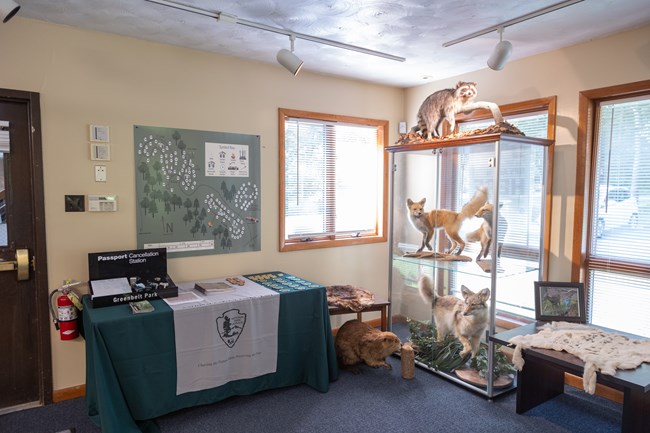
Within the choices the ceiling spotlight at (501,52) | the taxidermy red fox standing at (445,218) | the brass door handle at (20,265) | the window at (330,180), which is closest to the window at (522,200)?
the taxidermy red fox standing at (445,218)

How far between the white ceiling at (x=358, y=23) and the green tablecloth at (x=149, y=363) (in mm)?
1744

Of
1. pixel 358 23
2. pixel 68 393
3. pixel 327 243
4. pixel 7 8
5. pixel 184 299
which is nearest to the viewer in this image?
pixel 7 8

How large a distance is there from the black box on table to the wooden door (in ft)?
1.13

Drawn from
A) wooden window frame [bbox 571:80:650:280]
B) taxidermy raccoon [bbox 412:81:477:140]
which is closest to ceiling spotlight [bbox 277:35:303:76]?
taxidermy raccoon [bbox 412:81:477:140]

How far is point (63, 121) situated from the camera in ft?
8.92

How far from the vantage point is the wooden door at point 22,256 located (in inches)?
104

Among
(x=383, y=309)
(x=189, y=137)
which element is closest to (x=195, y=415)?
(x=383, y=309)

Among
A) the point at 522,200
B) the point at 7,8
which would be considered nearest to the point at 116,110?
the point at 7,8

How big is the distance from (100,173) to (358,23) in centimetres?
198

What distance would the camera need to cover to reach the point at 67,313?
258cm

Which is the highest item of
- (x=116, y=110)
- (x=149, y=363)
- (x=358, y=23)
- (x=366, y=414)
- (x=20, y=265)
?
(x=358, y=23)

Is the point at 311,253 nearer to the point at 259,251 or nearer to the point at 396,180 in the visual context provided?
the point at 259,251

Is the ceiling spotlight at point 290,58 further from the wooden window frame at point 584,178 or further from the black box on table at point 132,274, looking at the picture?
the wooden window frame at point 584,178

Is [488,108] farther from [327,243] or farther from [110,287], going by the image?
[110,287]
